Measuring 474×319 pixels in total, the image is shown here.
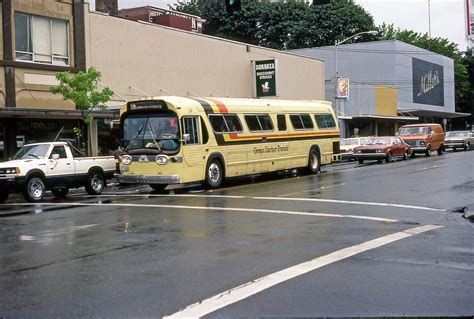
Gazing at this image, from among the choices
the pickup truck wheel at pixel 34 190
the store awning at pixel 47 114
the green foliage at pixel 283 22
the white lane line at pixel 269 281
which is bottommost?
the white lane line at pixel 269 281

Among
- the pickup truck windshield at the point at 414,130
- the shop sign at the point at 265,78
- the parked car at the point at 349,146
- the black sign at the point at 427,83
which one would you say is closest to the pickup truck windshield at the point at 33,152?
the parked car at the point at 349,146

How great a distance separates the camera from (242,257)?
8945 millimetres

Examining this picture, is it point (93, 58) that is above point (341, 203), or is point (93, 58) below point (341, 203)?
above

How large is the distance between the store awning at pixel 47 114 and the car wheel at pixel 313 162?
Result: 903 cm

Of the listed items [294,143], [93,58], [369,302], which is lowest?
[369,302]

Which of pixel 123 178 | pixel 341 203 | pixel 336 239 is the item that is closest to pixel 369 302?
pixel 336 239

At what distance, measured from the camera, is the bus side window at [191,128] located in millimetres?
19906

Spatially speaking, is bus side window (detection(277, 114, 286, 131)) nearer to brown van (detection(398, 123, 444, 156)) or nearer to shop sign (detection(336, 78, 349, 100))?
brown van (detection(398, 123, 444, 156))

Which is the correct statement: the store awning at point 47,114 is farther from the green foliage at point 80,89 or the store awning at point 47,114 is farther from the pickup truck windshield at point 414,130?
the pickup truck windshield at point 414,130

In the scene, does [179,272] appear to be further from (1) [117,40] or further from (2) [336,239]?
(1) [117,40]

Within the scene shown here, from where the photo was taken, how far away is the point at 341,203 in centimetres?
1551

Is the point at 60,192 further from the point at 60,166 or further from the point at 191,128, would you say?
the point at 191,128

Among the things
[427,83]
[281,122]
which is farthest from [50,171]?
[427,83]

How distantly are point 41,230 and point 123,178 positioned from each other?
7.88 meters
